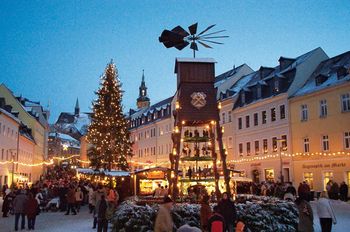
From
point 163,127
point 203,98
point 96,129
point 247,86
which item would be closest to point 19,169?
point 96,129

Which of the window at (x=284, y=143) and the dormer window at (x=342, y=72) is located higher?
the dormer window at (x=342, y=72)

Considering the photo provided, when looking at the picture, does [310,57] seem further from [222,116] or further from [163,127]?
[163,127]

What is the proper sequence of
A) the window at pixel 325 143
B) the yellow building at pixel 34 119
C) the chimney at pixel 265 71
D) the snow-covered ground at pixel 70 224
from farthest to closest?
the yellow building at pixel 34 119
the chimney at pixel 265 71
the window at pixel 325 143
the snow-covered ground at pixel 70 224

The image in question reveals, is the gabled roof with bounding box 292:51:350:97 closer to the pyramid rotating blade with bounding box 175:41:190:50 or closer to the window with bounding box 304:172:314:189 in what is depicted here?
the window with bounding box 304:172:314:189

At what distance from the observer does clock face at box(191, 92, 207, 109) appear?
1681 cm

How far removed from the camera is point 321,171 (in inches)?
1401

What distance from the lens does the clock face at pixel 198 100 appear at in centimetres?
1681

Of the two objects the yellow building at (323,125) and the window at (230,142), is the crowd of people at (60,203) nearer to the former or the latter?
the yellow building at (323,125)

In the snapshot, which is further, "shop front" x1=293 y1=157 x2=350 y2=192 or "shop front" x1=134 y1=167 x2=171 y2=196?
"shop front" x1=293 y1=157 x2=350 y2=192

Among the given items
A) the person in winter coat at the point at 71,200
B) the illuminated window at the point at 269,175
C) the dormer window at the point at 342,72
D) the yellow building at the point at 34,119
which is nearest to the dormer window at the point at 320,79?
the dormer window at the point at 342,72

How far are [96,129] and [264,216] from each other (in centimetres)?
3139

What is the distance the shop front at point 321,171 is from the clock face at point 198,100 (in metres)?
20.1

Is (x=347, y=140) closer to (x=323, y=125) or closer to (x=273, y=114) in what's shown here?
(x=323, y=125)

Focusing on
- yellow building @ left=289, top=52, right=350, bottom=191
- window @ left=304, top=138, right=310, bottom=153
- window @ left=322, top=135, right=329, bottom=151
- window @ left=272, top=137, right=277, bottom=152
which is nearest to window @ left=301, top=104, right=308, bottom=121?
yellow building @ left=289, top=52, right=350, bottom=191
